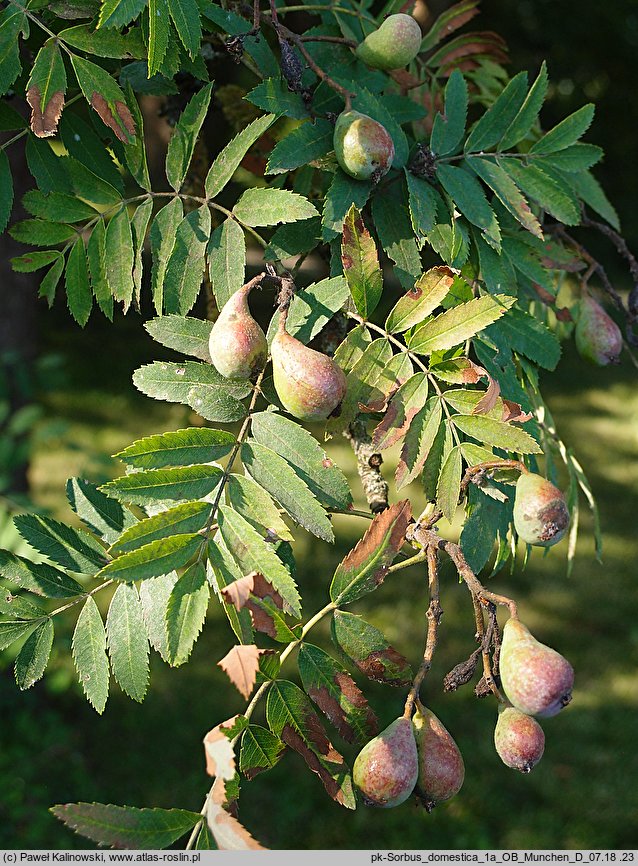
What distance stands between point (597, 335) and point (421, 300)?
0.39 meters

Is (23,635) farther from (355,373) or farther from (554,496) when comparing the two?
(554,496)

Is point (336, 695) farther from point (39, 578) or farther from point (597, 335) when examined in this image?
point (597, 335)

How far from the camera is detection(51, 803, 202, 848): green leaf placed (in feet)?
2.18

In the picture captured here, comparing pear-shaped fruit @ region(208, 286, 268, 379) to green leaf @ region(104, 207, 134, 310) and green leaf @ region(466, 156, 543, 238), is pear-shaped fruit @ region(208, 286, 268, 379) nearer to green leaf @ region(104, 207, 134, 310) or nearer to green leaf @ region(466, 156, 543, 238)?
green leaf @ region(104, 207, 134, 310)

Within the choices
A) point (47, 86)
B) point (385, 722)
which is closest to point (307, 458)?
point (47, 86)

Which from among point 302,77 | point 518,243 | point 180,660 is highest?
point 302,77

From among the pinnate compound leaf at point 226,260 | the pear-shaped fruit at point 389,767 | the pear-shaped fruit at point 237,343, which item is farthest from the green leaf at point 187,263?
the pear-shaped fruit at point 389,767

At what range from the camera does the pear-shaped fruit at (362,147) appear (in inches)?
31.6

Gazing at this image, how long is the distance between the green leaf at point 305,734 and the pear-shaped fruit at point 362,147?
0.49 metres

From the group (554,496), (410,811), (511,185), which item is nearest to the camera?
(554,496)

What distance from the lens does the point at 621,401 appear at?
4.89 metres

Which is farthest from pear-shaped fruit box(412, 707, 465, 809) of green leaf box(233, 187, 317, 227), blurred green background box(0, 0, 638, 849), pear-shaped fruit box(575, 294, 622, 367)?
blurred green background box(0, 0, 638, 849)

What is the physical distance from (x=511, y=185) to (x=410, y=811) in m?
1.82

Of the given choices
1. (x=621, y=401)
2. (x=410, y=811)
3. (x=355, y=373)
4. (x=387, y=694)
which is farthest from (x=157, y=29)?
(x=621, y=401)
